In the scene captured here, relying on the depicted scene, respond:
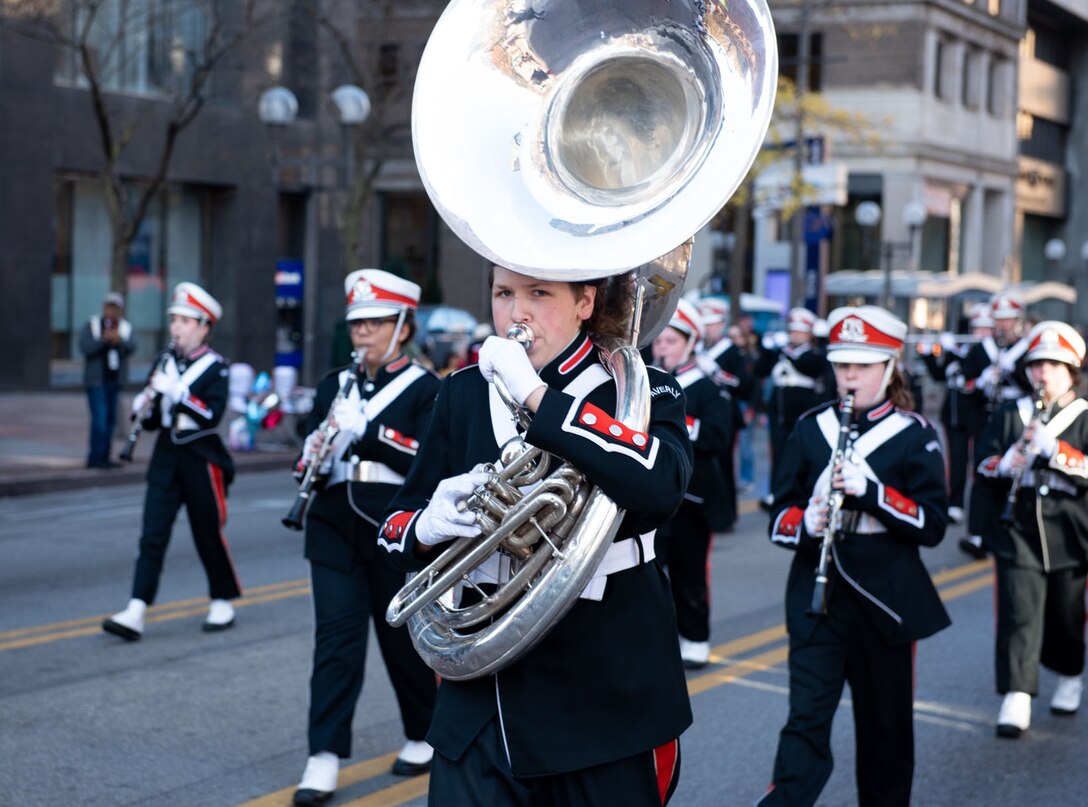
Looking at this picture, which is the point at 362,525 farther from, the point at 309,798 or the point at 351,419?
the point at 309,798

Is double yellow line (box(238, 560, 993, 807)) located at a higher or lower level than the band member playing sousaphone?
lower

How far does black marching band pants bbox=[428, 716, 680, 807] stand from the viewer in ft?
11.1

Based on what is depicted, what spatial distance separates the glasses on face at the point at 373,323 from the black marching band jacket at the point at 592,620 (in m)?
2.45

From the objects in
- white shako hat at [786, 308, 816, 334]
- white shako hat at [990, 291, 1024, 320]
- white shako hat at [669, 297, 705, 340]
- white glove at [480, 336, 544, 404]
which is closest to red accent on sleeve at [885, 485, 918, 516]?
white glove at [480, 336, 544, 404]

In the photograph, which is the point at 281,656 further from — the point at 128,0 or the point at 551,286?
the point at 128,0

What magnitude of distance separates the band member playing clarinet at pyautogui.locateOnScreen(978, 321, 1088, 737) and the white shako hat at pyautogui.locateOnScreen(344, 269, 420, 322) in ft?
9.96

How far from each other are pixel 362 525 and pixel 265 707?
4.99 feet

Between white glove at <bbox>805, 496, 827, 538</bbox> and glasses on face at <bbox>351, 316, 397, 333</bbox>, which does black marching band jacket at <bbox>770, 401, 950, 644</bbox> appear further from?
glasses on face at <bbox>351, 316, 397, 333</bbox>

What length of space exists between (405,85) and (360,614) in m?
24.7

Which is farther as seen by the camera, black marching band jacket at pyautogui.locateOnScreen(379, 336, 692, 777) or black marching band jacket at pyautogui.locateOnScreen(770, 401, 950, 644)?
black marching band jacket at pyautogui.locateOnScreen(770, 401, 950, 644)

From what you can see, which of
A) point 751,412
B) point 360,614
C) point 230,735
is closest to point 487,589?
point 360,614

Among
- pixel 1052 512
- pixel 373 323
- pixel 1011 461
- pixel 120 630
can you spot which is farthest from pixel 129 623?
pixel 1052 512

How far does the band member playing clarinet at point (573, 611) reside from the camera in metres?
3.27

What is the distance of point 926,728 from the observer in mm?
6934
